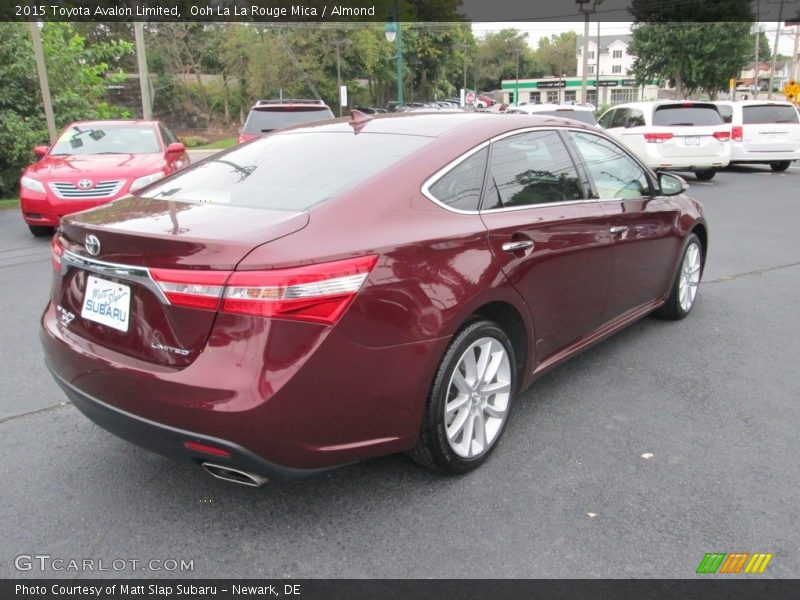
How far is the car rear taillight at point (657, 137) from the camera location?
1402 centimetres

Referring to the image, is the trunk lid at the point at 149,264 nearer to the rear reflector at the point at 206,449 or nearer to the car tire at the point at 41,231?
the rear reflector at the point at 206,449

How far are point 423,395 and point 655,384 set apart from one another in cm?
200

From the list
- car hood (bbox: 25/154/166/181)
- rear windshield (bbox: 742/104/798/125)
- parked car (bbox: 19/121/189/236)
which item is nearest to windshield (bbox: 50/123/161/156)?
parked car (bbox: 19/121/189/236)

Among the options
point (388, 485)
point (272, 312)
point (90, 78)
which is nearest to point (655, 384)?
point (388, 485)

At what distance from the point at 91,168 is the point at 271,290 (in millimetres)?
7338

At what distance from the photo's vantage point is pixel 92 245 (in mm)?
2596

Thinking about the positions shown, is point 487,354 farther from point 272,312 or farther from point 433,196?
point 272,312

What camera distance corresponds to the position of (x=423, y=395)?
8.87 ft

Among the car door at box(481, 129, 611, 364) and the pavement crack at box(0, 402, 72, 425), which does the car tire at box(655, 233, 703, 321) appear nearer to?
the car door at box(481, 129, 611, 364)

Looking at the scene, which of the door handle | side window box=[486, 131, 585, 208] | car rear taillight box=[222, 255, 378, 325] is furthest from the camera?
side window box=[486, 131, 585, 208]

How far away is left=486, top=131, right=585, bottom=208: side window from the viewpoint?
3264mm

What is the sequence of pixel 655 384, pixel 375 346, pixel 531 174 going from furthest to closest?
1. pixel 655 384
2. pixel 531 174
3. pixel 375 346

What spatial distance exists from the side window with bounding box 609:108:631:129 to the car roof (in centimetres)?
1240

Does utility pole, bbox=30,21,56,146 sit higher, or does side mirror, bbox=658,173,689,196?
utility pole, bbox=30,21,56,146
